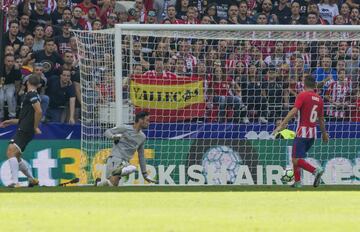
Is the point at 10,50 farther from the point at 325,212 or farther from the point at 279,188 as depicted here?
the point at 325,212

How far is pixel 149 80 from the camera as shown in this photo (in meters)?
21.8

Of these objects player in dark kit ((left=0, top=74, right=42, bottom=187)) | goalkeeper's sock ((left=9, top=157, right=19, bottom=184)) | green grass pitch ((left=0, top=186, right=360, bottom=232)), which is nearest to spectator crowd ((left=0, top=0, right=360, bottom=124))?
player in dark kit ((left=0, top=74, right=42, bottom=187))

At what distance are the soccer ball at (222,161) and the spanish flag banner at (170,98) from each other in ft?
2.56

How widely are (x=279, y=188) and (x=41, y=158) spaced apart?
489 centimetres

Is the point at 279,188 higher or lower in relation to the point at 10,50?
lower

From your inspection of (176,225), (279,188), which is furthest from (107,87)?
(176,225)

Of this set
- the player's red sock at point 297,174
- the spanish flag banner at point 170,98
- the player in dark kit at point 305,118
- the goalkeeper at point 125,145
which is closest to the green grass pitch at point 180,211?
the player's red sock at point 297,174

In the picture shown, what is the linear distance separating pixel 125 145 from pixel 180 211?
292 inches

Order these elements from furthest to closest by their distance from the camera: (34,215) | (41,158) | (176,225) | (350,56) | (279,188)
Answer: (350,56)
(41,158)
(279,188)
(34,215)
(176,225)

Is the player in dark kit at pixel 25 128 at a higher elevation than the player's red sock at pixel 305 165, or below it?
higher

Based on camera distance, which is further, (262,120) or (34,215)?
(262,120)

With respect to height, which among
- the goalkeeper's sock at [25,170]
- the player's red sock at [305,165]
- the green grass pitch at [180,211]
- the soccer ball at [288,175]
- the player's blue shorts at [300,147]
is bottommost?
the soccer ball at [288,175]

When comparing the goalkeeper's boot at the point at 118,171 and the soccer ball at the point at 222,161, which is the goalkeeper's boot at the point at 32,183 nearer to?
the goalkeeper's boot at the point at 118,171

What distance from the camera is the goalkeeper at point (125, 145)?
796 inches
